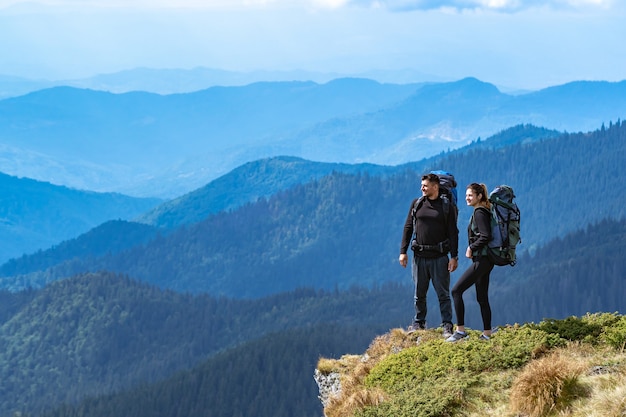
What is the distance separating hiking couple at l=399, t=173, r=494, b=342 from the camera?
27688mm

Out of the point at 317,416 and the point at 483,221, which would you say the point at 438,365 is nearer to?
the point at 483,221

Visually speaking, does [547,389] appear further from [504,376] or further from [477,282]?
[477,282]

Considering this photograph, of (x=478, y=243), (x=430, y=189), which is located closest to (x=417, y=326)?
(x=478, y=243)

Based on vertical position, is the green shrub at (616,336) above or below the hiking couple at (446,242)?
below

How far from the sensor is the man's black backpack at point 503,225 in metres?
27.3

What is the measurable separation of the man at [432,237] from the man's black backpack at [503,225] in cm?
153

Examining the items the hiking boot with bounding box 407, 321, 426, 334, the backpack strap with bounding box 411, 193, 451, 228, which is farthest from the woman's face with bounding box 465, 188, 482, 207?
the hiking boot with bounding box 407, 321, 426, 334

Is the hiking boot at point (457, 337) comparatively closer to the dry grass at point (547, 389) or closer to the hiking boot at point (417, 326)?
the hiking boot at point (417, 326)

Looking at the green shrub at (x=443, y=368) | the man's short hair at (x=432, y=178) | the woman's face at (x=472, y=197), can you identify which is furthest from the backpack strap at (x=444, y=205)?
the green shrub at (x=443, y=368)

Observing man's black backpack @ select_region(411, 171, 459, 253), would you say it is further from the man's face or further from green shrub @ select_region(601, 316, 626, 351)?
green shrub @ select_region(601, 316, 626, 351)

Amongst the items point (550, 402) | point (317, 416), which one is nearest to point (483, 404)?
point (550, 402)

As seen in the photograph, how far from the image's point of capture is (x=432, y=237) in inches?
1156

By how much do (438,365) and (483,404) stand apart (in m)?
3.45

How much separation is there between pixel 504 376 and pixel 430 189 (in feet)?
21.6
